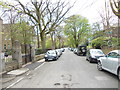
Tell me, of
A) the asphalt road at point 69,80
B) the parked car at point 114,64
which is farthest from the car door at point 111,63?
the asphalt road at point 69,80

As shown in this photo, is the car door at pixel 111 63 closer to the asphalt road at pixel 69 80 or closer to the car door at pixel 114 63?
the car door at pixel 114 63

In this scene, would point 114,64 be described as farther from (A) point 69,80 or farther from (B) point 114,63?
(A) point 69,80

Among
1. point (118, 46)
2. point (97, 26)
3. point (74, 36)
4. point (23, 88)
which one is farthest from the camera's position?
point (74, 36)

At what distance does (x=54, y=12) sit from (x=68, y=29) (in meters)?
28.2

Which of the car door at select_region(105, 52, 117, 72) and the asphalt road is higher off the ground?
the car door at select_region(105, 52, 117, 72)

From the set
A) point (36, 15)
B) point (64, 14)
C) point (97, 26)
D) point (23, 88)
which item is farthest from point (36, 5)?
point (23, 88)

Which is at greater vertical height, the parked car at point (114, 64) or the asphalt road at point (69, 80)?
the parked car at point (114, 64)

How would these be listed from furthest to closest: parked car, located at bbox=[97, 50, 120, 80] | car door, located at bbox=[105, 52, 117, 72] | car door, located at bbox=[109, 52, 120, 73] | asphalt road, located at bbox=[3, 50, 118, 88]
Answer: car door, located at bbox=[105, 52, 117, 72] < car door, located at bbox=[109, 52, 120, 73] < parked car, located at bbox=[97, 50, 120, 80] < asphalt road, located at bbox=[3, 50, 118, 88]

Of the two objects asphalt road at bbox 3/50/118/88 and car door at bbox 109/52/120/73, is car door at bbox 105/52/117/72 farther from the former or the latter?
asphalt road at bbox 3/50/118/88

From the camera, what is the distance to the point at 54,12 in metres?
23.4

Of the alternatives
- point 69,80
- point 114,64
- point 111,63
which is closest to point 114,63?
point 114,64

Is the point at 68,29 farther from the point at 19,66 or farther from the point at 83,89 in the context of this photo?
the point at 83,89

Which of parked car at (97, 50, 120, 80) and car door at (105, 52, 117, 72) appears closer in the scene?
parked car at (97, 50, 120, 80)

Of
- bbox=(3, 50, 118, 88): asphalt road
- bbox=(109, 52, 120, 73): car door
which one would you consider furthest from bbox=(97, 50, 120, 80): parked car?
bbox=(3, 50, 118, 88): asphalt road
